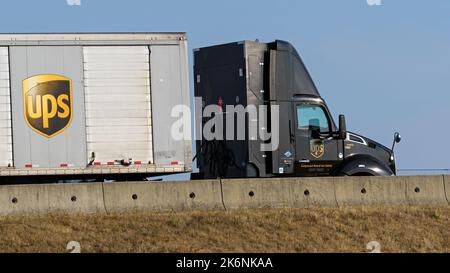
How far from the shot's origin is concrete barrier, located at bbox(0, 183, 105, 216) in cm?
1950

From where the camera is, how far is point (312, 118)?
23141mm

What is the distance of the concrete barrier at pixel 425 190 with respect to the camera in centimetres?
2152

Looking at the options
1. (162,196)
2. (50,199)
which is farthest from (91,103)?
(162,196)

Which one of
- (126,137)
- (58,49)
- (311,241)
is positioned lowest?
(311,241)

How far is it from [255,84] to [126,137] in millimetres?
3337

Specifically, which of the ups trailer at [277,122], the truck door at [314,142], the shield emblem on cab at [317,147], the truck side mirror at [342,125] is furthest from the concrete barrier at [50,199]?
the truck side mirror at [342,125]

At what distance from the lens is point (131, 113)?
21891 millimetres

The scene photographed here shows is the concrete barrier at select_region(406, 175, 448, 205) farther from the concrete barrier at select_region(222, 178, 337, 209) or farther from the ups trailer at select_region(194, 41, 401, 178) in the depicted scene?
the concrete barrier at select_region(222, 178, 337, 209)

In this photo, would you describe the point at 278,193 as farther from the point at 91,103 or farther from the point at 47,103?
the point at 47,103

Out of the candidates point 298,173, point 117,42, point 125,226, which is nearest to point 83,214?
point 125,226

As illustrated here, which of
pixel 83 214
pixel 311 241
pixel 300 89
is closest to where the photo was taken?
pixel 311 241

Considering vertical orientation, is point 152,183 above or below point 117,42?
below

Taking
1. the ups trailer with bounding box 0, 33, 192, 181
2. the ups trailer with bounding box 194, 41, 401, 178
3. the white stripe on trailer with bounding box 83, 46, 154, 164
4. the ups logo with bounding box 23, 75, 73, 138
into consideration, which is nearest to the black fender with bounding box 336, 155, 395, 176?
the ups trailer with bounding box 194, 41, 401, 178

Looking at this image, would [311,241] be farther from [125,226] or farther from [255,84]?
[255,84]
